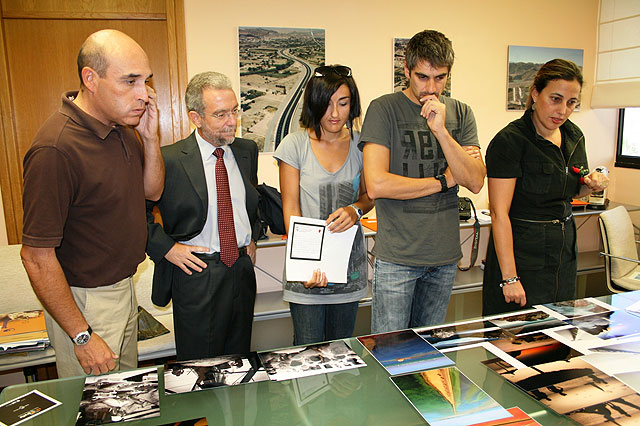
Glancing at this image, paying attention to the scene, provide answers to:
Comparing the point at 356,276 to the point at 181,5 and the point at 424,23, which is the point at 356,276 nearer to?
the point at 181,5

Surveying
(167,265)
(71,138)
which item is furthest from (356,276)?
(71,138)

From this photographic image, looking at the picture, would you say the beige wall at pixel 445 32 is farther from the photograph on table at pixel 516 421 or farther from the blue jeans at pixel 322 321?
the photograph on table at pixel 516 421

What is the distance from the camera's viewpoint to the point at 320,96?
2.06m

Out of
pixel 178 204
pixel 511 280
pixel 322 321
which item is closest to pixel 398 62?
pixel 511 280

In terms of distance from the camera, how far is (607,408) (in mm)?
1165

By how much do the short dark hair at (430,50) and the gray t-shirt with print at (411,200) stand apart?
164mm

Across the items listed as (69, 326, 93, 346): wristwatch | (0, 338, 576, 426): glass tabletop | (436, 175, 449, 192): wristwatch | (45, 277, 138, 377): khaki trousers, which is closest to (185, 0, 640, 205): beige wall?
(436, 175, 449, 192): wristwatch

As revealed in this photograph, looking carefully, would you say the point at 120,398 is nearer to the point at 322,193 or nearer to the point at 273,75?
the point at 322,193

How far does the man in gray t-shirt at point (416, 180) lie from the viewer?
1.88 m

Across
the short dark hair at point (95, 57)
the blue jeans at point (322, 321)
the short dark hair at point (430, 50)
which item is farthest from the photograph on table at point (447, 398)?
the short dark hair at point (95, 57)

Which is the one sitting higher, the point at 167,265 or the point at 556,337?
the point at 167,265

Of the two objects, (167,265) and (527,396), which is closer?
(527,396)

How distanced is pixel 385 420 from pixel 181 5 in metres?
3.11

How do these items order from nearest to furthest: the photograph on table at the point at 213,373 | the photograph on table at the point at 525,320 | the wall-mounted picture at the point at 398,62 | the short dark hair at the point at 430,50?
the photograph on table at the point at 213,373 → the photograph on table at the point at 525,320 → the short dark hair at the point at 430,50 → the wall-mounted picture at the point at 398,62
